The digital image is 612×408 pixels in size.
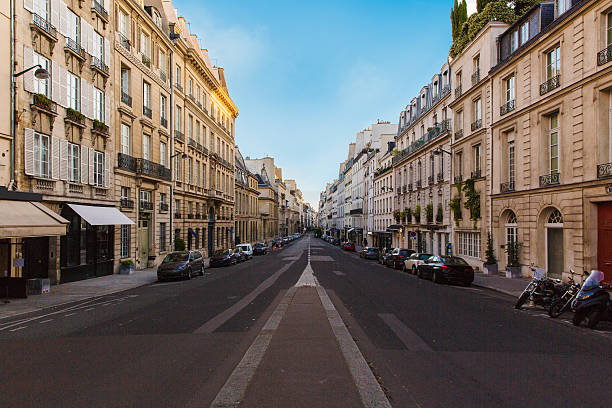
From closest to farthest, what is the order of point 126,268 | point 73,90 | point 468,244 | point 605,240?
point 605,240, point 73,90, point 126,268, point 468,244

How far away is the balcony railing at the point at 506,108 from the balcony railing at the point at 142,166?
22592 mm

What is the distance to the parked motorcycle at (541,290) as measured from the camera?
11.6 metres

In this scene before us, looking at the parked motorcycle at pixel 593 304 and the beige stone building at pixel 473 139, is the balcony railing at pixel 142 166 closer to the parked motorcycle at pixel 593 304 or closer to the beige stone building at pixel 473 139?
the beige stone building at pixel 473 139

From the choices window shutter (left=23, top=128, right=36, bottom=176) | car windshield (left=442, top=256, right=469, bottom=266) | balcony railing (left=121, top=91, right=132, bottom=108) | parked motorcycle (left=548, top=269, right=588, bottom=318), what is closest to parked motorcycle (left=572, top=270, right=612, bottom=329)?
parked motorcycle (left=548, top=269, right=588, bottom=318)

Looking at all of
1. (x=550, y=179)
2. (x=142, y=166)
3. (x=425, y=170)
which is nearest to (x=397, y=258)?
(x=425, y=170)

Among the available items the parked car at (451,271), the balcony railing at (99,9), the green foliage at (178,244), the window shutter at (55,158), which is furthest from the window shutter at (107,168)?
the parked car at (451,271)

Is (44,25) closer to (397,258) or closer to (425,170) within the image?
(397,258)

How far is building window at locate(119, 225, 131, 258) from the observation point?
81.8ft

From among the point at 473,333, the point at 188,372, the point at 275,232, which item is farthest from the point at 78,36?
the point at 275,232

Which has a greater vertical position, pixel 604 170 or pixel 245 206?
pixel 604 170

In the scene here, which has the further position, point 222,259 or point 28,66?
point 222,259

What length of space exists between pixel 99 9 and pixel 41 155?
967 cm

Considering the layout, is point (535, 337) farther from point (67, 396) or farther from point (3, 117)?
point (3, 117)

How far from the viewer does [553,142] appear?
19.8 meters
